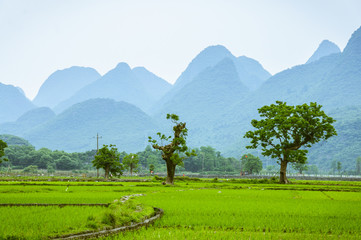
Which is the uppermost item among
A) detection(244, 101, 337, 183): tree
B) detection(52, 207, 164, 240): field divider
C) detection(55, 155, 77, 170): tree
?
detection(244, 101, 337, 183): tree

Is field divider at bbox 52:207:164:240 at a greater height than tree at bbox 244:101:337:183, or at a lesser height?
lesser

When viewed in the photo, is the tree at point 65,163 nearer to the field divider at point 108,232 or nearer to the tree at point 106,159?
the tree at point 106,159

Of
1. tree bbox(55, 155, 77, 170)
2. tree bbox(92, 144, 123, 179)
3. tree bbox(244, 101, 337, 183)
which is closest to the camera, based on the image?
tree bbox(244, 101, 337, 183)

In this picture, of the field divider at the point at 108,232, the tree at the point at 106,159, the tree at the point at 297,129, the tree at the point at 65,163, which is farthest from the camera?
the tree at the point at 65,163

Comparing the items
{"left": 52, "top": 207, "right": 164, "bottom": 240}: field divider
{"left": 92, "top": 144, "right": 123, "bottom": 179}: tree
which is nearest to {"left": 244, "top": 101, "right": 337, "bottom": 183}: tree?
{"left": 92, "top": 144, "right": 123, "bottom": 179}: tree

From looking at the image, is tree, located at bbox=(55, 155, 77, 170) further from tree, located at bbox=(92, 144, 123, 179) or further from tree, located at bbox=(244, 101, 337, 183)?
tree, located at bbox=(244, 101, 337, 183)

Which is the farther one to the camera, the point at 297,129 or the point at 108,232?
the point at 297,129

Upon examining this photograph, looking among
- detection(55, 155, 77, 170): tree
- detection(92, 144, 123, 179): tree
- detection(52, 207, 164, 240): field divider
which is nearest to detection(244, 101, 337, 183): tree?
detection(92, 144, 123, 179): tree

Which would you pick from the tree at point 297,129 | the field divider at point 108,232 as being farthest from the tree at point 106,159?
the field divider at point 108,232

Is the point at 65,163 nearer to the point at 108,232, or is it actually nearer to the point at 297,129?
the point at 297,129

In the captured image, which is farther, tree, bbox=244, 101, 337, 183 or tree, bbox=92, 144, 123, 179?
tree, bbox=92, 144, 123, 179

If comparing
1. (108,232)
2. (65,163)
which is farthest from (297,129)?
(65,163)

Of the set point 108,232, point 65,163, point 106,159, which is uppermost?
point 106,159

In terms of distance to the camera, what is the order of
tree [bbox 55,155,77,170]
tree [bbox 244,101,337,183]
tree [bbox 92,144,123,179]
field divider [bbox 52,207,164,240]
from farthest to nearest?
1. tree [bbox 55,155,77,170]
2. tree [bbox 92,144,123,179]
3. tree [bbox 244,101,337,183]
4. field divider [bbox 52,207,164,240]
